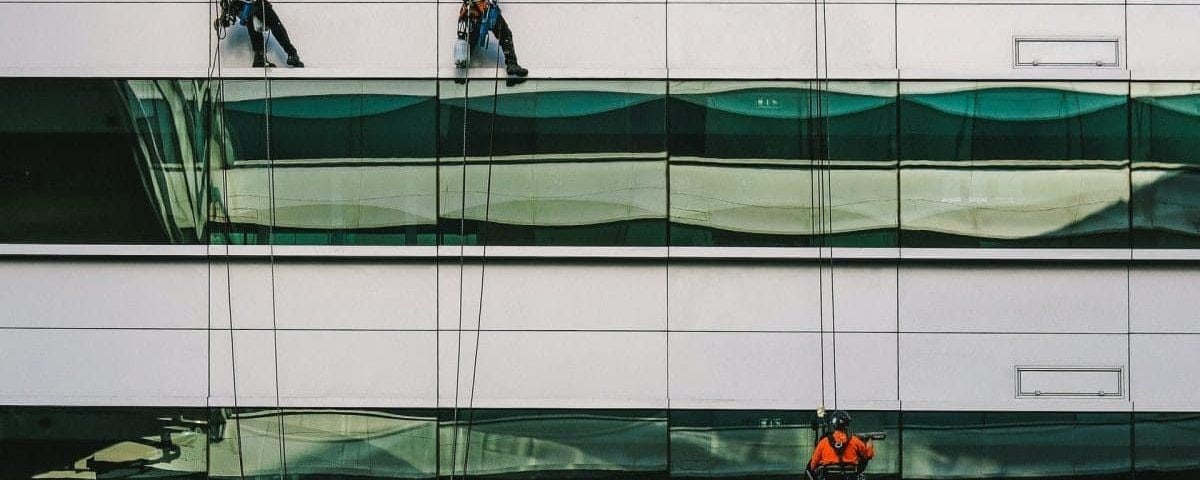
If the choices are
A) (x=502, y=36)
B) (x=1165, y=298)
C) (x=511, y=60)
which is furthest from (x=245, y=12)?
(x=1165, y=298)

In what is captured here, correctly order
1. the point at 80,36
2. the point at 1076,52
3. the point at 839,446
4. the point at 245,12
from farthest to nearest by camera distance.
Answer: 1. the point at 80,36
2. the point at 1076,52
3. the point at 245,12
4. the point at 839,446

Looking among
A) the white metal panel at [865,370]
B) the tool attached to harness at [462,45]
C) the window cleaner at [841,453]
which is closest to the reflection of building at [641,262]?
the white metal panel at [865,370]

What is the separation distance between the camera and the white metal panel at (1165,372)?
1016cm

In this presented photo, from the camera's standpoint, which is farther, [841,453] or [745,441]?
[745,441]

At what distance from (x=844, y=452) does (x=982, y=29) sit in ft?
15.9

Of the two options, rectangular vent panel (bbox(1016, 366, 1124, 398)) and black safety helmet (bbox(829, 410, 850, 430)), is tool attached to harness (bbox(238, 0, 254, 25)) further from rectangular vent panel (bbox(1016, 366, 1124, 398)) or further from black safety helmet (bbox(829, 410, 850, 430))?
rectangular vent panel (bbox(1016, 366, 1124, 398))

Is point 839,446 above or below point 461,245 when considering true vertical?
below

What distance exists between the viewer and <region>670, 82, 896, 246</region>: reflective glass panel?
10.2m

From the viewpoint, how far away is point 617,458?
10.2 m

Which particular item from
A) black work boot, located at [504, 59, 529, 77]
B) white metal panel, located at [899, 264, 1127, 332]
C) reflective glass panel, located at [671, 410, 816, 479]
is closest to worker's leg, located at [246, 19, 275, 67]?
black work boot, located at [504, 59, 529, 77]

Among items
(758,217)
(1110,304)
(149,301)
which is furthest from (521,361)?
(1110,304)

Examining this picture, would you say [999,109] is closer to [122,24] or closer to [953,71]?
[953,71]

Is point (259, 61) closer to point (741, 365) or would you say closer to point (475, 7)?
point (475, 7)

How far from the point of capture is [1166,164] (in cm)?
1020
